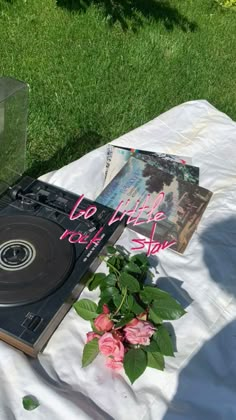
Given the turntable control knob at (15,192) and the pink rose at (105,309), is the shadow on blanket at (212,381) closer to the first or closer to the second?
the pink rose at (105,309)

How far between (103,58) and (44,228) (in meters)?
1.59

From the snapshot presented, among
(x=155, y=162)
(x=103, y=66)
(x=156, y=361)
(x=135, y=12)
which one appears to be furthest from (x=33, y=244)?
(x=135, y=12)

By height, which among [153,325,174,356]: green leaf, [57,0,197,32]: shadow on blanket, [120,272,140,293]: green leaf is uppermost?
[57,0,197,32]: shadow on blanket

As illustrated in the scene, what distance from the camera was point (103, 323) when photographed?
910 millimetres

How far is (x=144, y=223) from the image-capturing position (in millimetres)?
1275

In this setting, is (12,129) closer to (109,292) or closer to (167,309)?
(109,292)

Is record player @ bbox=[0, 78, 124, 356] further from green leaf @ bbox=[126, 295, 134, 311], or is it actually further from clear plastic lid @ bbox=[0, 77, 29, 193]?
green leaf @ bbox=[126, 295, 134, 311]

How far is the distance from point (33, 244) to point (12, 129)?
0.42 m

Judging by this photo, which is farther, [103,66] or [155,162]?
[103,66]

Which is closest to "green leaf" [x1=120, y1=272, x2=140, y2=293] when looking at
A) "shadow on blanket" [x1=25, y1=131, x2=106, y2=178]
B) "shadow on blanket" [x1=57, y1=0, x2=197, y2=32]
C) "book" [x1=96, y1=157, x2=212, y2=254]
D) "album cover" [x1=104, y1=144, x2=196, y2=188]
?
"book" [x1=96, y1=157, x2=212, y2=254]

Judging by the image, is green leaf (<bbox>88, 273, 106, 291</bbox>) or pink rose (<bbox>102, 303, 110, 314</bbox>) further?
green leaf (<bbox>88, 273, 106, 291</bbox>)

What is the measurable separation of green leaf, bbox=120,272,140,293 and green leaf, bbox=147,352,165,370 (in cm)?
14

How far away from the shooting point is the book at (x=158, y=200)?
49.8 inches

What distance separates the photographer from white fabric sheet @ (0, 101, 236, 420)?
86cm
